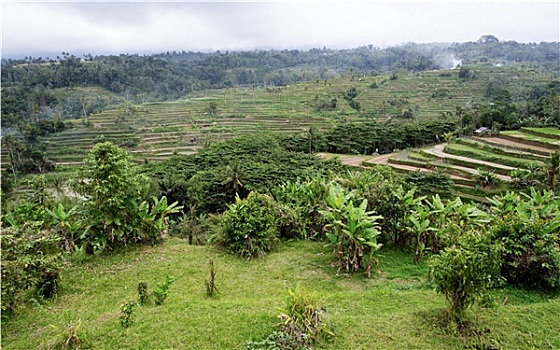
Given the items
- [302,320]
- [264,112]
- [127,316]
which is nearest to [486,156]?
[302,320]

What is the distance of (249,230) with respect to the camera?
920 centimetres

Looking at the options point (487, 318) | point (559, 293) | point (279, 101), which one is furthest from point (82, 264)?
point (279, 101)

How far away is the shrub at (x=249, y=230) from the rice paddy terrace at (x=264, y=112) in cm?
2314

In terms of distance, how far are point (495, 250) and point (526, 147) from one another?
86.2ft

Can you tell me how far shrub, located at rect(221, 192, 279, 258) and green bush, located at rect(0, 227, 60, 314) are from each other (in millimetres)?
3971

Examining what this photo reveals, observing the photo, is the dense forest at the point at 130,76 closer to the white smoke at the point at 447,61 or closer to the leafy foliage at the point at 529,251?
the white smoke at the point at 447,61

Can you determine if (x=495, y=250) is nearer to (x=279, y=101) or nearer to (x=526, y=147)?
(x=526, y=147)

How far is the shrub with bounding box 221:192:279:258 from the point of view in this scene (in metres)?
9.23

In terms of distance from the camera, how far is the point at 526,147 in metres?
26.6

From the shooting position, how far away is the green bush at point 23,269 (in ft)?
17.9

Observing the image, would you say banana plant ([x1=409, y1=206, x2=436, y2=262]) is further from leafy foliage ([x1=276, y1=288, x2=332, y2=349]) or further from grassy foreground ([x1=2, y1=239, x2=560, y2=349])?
leafy foliage ([x1=276, y1=288, x2=332, y2=349])

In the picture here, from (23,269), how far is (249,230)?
190 inches

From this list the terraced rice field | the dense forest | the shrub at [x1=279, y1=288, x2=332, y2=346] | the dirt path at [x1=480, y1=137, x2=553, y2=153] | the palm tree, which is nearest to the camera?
the shrub at [x1=279, y1=288, x2=332, y2=346]

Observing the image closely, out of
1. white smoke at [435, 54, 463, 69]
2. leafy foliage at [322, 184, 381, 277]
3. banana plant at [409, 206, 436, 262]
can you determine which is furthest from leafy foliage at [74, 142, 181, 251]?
white smoke at [435, 54, 463, 69]
